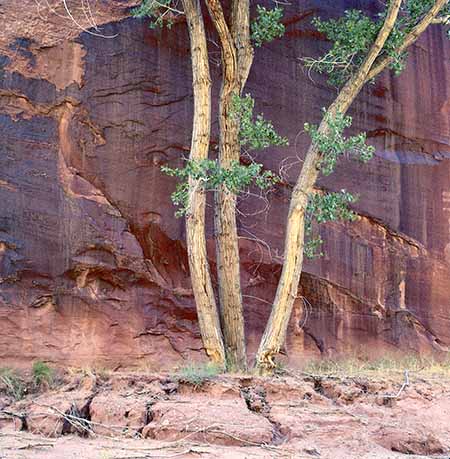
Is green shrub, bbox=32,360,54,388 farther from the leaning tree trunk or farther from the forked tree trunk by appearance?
the forked tree trunk

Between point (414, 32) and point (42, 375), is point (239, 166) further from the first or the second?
point (42, 375)

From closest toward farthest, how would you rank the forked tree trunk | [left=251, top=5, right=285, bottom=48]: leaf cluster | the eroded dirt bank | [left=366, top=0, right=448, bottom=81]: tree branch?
the eroded dirt bank
the forked tree trunk
[left=251, top=5, right=285, bottom=48]: leaf cluster
[left=366, top=0, right=448, bottom=81]: tree branch

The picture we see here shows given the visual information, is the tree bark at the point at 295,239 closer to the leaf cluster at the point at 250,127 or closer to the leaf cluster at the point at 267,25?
A: the leaf cluster at the point at 250,127

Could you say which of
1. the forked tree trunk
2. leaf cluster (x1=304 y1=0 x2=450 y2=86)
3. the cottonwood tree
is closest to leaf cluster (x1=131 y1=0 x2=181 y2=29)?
the cottonwood tree

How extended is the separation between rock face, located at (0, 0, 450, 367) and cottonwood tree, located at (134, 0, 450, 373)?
1.00 meters

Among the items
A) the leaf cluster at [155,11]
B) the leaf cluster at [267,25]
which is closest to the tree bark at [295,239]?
the leaf cluster at [267,25]

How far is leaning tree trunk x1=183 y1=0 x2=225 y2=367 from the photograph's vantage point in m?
8.76

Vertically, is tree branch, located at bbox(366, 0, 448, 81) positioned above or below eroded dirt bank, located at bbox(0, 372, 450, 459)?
above

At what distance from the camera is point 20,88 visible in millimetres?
10336

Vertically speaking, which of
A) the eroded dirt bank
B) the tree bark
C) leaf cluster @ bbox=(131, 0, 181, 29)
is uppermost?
leaf cluster @ bbox=(131, 0, 181, 29)

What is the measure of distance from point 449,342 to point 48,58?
824 cm

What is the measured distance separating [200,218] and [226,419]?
296cm

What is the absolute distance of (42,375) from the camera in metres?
8.88

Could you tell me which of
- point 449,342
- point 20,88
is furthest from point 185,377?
point 449,342
